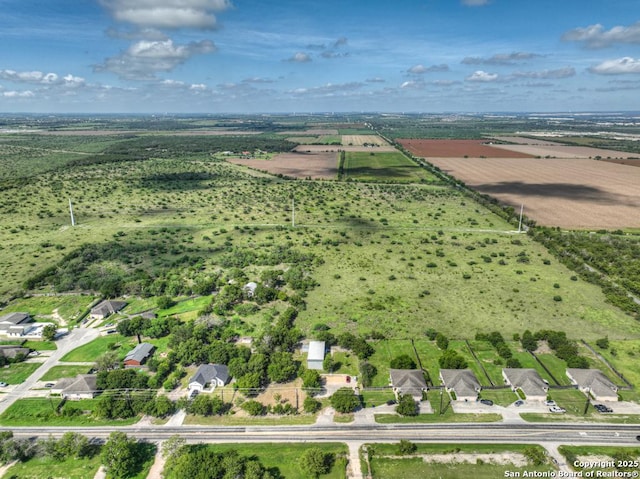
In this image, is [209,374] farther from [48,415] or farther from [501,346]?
[501,346]

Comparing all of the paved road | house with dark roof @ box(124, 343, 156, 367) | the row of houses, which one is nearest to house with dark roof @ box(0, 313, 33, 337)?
the paved road

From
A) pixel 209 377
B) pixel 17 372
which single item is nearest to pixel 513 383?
pixel 209 377

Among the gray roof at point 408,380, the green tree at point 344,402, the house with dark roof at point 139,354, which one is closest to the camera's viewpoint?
the green tree at point 344,402

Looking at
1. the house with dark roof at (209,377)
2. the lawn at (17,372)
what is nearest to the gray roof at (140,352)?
the house with dark roof at (209,377)

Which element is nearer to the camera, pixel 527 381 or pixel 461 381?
pixel 527 381

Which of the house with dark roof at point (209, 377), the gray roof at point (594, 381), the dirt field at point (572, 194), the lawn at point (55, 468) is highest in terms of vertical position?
the dirt field at point (572, 194)

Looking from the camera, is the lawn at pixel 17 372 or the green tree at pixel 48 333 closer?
the lawn at pixel 17 372

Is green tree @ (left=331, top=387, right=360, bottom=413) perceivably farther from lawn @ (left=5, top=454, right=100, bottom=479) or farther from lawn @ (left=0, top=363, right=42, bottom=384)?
lawn @ (left=0, top=363, right=42, bottom=384)

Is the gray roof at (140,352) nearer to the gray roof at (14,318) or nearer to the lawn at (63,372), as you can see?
the lawn at (63,372)
